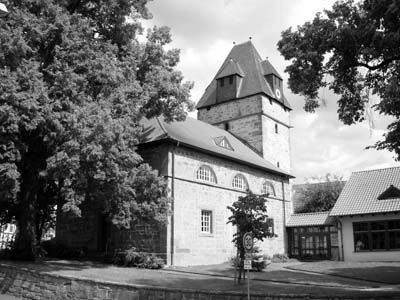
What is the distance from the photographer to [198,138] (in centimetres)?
2719

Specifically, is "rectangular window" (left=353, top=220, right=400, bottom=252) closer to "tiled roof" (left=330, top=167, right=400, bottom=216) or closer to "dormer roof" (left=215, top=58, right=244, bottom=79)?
"tiled roof" (left=330, top=167, right=400, bottom=216)

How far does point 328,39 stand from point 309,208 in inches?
1167

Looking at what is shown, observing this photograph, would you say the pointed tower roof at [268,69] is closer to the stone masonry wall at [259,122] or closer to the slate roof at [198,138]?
the stone masonry wall at [259,122]

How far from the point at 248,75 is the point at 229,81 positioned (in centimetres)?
161

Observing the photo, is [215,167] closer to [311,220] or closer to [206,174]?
[206,174]

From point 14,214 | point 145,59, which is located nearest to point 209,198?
point 145,59

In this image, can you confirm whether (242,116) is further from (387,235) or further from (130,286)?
(130,286)

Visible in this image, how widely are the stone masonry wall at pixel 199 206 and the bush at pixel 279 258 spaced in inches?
156

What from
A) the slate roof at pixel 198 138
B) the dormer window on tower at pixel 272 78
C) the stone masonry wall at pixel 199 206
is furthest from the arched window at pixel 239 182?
the dormer window on tower at pixel 272 78

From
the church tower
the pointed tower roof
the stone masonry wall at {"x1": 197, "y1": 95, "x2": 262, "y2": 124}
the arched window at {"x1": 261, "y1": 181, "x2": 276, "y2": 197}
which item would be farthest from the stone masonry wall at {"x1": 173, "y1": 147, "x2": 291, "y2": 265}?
the pointed tower roof

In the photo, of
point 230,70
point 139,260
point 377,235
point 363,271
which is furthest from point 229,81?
point 363,271

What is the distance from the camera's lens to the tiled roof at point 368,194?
27891mm

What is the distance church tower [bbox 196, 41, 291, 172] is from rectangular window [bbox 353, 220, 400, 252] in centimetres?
896

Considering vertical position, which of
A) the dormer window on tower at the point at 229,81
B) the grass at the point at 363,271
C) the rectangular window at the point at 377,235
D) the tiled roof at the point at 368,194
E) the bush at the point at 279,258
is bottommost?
the grass at the point at 363,271
